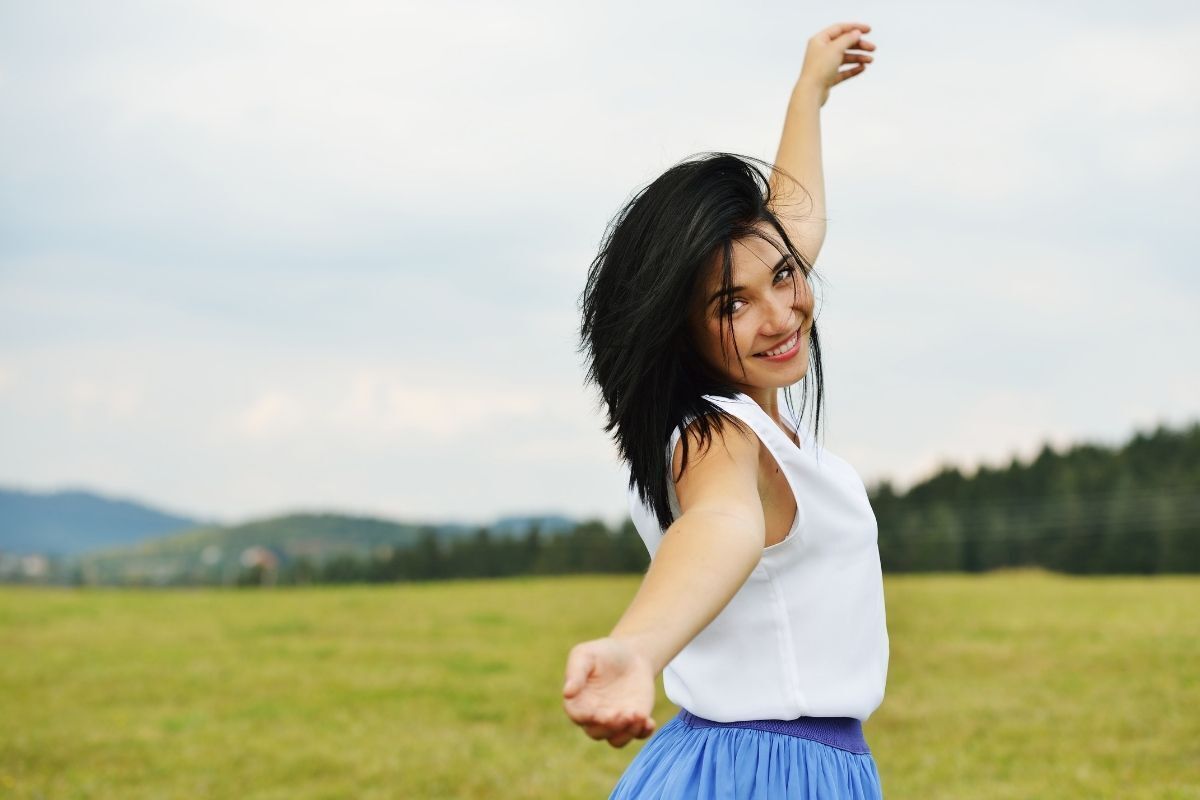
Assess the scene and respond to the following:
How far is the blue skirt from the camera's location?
192 centimetres

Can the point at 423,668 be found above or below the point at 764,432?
below

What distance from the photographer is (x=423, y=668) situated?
34.2 ft

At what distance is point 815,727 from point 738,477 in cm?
48

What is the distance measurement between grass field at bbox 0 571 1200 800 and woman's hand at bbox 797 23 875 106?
3.86 metres

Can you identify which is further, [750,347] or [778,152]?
[778,152]

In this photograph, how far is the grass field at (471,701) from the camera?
6.40 meters

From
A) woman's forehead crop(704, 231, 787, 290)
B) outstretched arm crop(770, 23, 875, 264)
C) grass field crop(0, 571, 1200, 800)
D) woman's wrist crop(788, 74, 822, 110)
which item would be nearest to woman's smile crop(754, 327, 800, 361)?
woman's forehead crop(704, 231, 787, 290)

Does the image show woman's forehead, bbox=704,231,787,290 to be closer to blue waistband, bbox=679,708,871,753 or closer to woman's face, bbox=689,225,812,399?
woman's face, bbox=689,225,812,399

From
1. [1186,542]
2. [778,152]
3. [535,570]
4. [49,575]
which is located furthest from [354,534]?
[778,152]

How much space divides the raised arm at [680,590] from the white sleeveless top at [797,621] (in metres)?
0.10

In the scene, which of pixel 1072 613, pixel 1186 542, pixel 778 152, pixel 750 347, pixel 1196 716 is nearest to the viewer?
pixel 750 347

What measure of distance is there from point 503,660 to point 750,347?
9186 millimetres

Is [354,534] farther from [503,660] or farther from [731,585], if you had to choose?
[731,585]

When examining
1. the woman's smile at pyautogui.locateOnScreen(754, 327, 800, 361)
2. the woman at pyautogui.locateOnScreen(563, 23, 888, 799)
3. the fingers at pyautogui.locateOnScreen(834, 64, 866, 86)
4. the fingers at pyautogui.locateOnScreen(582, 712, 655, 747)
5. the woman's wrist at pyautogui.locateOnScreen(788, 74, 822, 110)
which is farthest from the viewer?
the fingers at pyautogui.locateOnScreen(834, 64, 866, 86)
